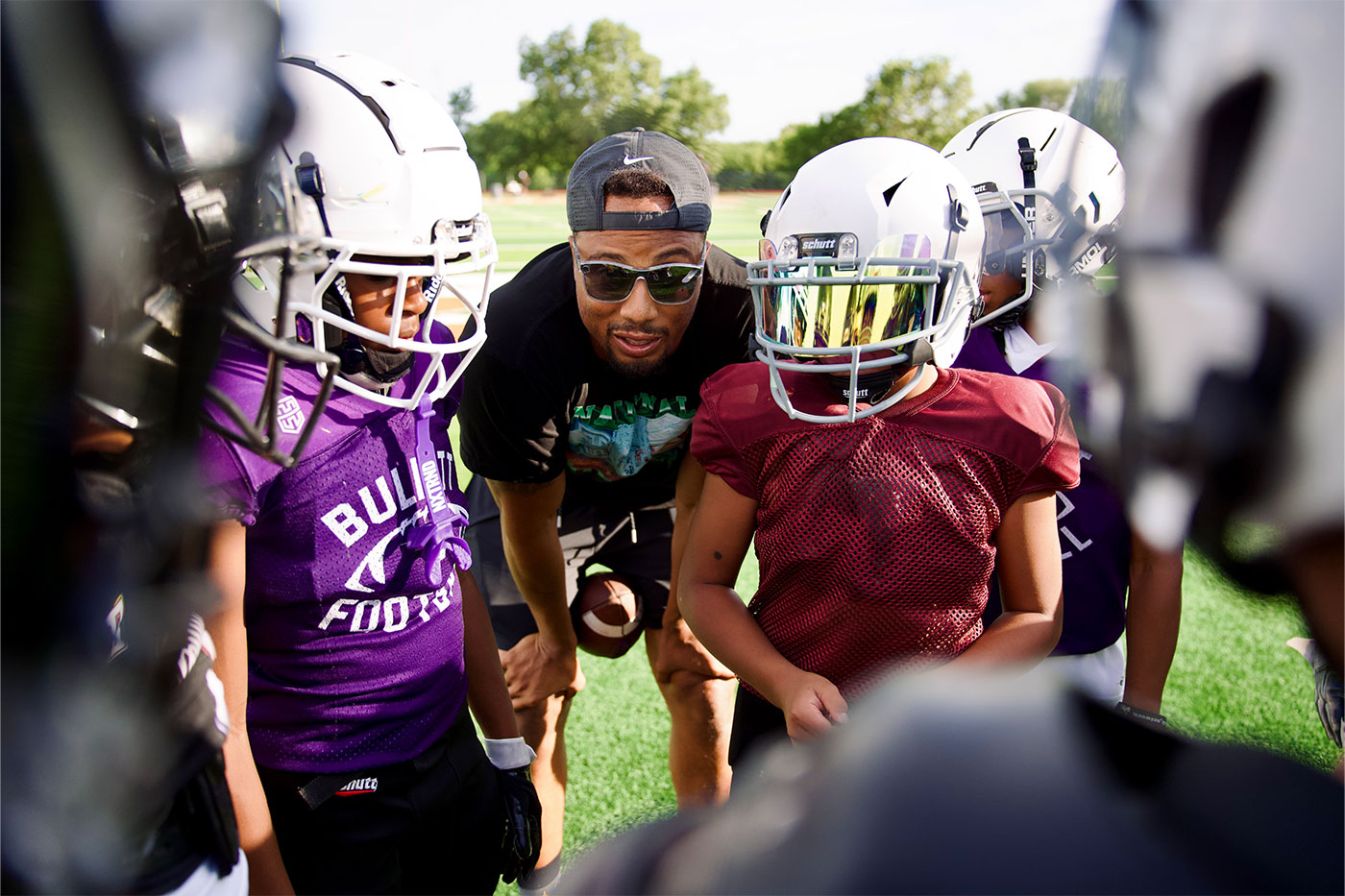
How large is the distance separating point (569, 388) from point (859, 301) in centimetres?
99

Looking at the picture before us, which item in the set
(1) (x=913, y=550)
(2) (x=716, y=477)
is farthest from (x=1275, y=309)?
→ (2) (x=716, y=477)

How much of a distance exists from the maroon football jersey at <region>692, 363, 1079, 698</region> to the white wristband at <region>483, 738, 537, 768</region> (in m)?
0.82

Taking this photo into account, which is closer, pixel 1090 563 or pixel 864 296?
pixel 864 296

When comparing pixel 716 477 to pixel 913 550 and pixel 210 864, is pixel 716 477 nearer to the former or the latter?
pixel 913 550

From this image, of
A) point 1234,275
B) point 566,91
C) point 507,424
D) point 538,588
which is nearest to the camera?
point 1234,275

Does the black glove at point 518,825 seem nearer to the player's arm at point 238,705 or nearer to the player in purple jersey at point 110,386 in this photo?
the player's arm at point 238,705

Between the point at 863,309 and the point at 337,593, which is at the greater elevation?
the point at 863,309

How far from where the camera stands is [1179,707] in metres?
3.26

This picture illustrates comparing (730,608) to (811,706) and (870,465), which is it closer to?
(811,706)

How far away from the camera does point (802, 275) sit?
1.69m

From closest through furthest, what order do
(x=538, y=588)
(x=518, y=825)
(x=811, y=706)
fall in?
(x=811, y=706)
(x=518, y=825)
(x=538, y=588)

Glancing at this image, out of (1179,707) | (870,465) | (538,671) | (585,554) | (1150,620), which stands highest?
(870,465)

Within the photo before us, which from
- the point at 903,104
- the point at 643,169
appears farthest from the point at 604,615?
the point at 903,104

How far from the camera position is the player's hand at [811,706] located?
1.48 m
